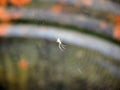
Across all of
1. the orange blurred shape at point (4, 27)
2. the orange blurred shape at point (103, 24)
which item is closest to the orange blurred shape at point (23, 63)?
the orange blurred shape at point (4, 27)

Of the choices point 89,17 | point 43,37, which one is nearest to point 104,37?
point 89,17

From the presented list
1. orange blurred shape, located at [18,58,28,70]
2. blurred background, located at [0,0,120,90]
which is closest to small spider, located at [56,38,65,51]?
blurred background, located at [0,0,120,90]

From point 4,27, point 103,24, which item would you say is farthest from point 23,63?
point 103,24

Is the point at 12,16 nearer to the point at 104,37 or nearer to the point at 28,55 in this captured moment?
the point at 28,55

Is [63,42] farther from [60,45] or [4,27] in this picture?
[4,27]

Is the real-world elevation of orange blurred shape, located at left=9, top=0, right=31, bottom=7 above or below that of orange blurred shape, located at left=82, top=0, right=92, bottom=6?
above

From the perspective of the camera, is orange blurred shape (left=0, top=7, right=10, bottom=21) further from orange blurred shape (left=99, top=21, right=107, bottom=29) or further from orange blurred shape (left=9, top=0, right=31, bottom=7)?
orange blurred shape (left=99, top=21, right=107, bottom=29)

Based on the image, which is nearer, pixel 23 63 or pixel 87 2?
pixel 87 2

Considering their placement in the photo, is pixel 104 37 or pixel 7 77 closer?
pixel 104 37

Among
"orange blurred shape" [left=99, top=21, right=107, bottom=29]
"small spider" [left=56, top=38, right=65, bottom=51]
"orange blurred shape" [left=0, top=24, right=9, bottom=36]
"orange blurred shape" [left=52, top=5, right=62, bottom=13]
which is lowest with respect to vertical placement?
"small spider" [left=56, top=38, right=65, bottom=51]
